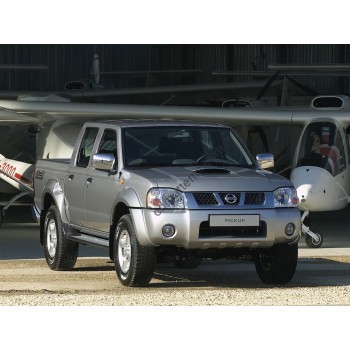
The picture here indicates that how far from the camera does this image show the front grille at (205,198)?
1092 cm

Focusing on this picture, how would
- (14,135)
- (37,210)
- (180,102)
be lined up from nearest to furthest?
(37,210), (14,135), (180,102)

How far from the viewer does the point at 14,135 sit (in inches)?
1026

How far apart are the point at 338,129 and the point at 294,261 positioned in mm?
7881

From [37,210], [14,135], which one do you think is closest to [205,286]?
[37,210]

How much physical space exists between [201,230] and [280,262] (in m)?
1.19

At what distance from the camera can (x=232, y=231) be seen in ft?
36.0

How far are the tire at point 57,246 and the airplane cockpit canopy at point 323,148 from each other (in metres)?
5.71

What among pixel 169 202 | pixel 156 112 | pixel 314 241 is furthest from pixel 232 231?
pixel 156 112

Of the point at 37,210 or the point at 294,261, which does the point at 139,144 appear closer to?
the point at 294,261

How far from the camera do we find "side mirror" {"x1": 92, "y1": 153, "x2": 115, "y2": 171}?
11.6m

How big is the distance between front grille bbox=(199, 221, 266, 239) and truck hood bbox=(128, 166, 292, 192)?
36 centimetres

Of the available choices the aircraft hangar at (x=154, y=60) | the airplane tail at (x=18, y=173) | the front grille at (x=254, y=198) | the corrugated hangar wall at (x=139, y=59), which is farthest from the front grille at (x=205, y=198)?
the corrugated hangar wall at (x=139, y=59)

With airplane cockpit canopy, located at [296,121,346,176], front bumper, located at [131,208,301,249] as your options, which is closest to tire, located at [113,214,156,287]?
front bumper, located at [131,208,301,249]

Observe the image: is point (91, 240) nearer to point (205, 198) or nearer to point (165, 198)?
point (165, 198)
